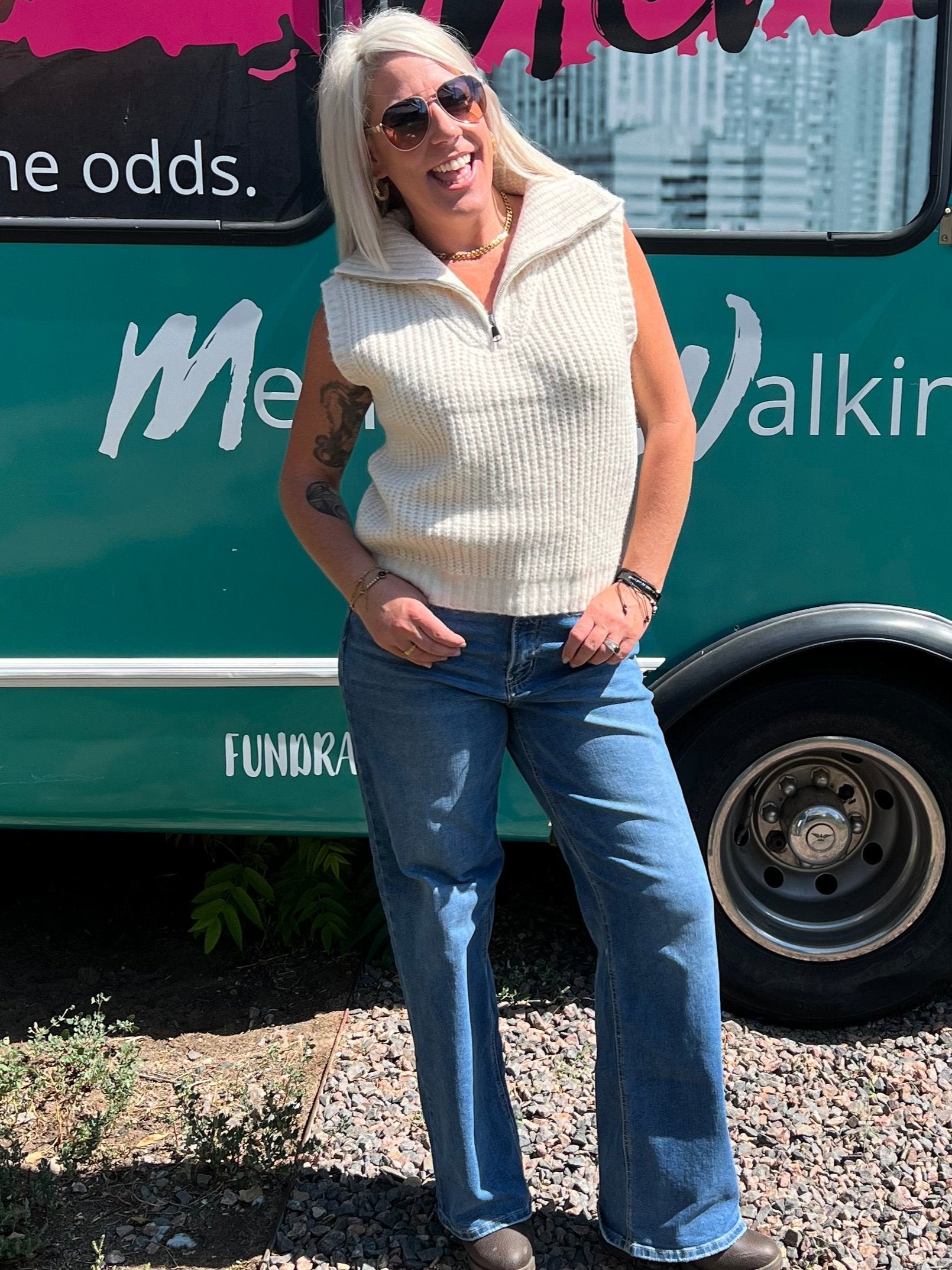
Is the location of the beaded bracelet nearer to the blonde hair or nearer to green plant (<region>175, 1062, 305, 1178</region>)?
the blonde hair

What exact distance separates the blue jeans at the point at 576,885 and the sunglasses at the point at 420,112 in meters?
0.67

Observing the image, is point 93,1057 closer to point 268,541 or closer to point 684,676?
point 268,541

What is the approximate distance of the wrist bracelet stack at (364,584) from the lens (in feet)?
6.14

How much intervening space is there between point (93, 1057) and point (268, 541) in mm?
1154

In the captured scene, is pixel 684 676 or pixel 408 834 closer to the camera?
pixel 408 834

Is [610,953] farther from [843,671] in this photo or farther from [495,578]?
[843,671]

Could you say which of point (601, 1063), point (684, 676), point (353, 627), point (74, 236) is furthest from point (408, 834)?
point (74, 236)

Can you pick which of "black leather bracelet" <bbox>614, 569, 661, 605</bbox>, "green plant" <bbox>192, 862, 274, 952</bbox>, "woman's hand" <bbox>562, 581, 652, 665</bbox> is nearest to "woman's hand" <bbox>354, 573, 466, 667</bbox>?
"woman's hand" <bbox>562, 581, 652, 665</bbox>

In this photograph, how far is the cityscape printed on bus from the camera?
243 centimetres

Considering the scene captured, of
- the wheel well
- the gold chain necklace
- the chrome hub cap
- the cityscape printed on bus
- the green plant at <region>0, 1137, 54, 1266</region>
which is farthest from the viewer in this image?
the chrome hub cap

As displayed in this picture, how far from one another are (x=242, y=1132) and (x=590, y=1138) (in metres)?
0.68

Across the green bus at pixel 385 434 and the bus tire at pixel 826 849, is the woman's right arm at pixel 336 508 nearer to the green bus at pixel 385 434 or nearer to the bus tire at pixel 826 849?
the green bus at pixel 385 434

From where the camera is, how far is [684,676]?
8.67 feet

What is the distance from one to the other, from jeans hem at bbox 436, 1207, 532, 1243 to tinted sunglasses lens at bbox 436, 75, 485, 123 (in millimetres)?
1711
